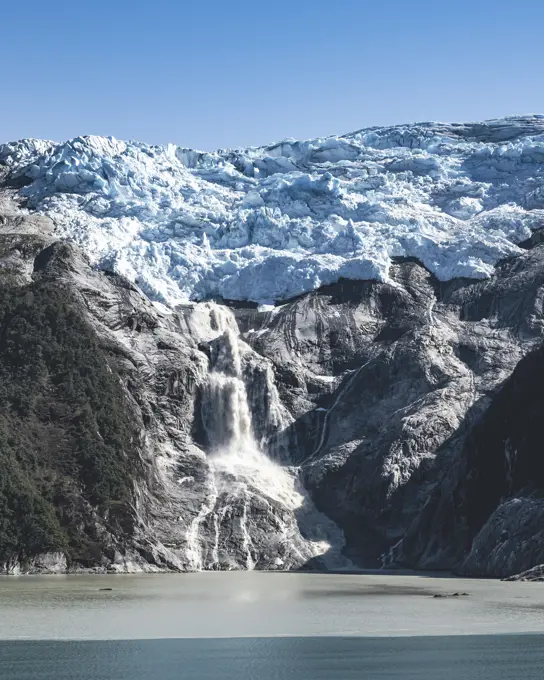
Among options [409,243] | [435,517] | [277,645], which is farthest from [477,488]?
[277,645]

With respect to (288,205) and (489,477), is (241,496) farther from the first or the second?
(288,205)

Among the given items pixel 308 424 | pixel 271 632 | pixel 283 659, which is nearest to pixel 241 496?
pixel 308 424

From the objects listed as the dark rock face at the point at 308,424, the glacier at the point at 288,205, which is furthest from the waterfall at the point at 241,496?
the glacier at the point at 288,205

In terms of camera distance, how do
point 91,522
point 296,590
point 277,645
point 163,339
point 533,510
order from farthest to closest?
point 163,339 → point 91,522 → point 533,510 → point 296,590 → point 277,645

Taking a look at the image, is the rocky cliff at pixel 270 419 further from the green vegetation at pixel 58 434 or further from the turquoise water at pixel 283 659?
the turquoise water at pixel 283 659

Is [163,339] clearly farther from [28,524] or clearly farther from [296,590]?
[296,590]

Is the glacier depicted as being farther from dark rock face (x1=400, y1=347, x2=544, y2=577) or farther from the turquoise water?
the turquoise water
